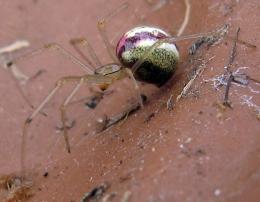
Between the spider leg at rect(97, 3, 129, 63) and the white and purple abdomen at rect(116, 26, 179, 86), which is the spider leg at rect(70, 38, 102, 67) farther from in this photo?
the white and purple abdomen at rect(116, 26, 179, 86)

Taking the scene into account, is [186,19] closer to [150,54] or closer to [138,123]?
[150,54]

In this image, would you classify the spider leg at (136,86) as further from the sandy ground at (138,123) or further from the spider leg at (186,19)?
the spider leg at (186,19)

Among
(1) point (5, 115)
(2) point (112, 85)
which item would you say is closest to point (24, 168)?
(1) point (5, 115)

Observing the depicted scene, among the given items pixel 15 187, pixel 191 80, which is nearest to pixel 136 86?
pixel 191 80

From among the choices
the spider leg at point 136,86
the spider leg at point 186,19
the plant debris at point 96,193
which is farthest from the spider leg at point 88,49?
the plant debris at point 96,193

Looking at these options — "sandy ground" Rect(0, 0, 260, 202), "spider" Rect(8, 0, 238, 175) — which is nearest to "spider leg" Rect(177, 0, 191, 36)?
"sandy ground" Rect(0, 0, 260, 202)
